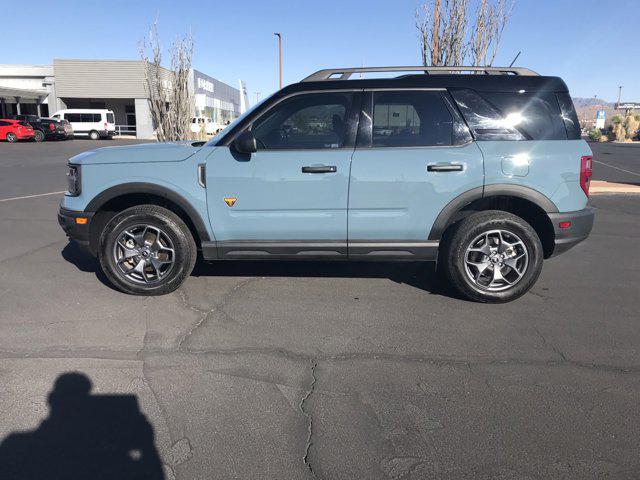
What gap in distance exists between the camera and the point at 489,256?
4582 millimetres

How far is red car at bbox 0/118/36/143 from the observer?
32.5m

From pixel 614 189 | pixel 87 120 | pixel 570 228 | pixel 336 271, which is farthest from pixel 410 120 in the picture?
pixel 87 120

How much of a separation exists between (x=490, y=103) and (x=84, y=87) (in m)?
47.3

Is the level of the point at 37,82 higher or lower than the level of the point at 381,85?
higher

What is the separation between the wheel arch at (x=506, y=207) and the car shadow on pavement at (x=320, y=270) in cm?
81

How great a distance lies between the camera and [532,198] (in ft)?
14.6

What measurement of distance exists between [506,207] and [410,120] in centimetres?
128

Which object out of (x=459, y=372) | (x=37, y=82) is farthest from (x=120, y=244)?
(x=37, y=82)

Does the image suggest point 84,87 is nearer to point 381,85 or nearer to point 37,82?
point 37,82

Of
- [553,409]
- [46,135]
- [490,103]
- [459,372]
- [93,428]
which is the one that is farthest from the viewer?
[46,135]

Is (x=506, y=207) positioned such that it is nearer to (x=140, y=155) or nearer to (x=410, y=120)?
(x=410, y=120)

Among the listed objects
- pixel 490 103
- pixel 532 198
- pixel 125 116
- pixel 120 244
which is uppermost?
pixel 125 116

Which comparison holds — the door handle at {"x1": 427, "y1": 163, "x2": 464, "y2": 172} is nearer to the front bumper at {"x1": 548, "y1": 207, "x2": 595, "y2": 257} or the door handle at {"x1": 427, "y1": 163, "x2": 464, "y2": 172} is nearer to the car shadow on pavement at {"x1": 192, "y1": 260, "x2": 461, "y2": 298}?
the front bumper at {"x1": 548, "y1": 207, "x2": 595, "y2": 257}

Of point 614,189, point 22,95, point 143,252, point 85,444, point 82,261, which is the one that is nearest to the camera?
point 85,444
